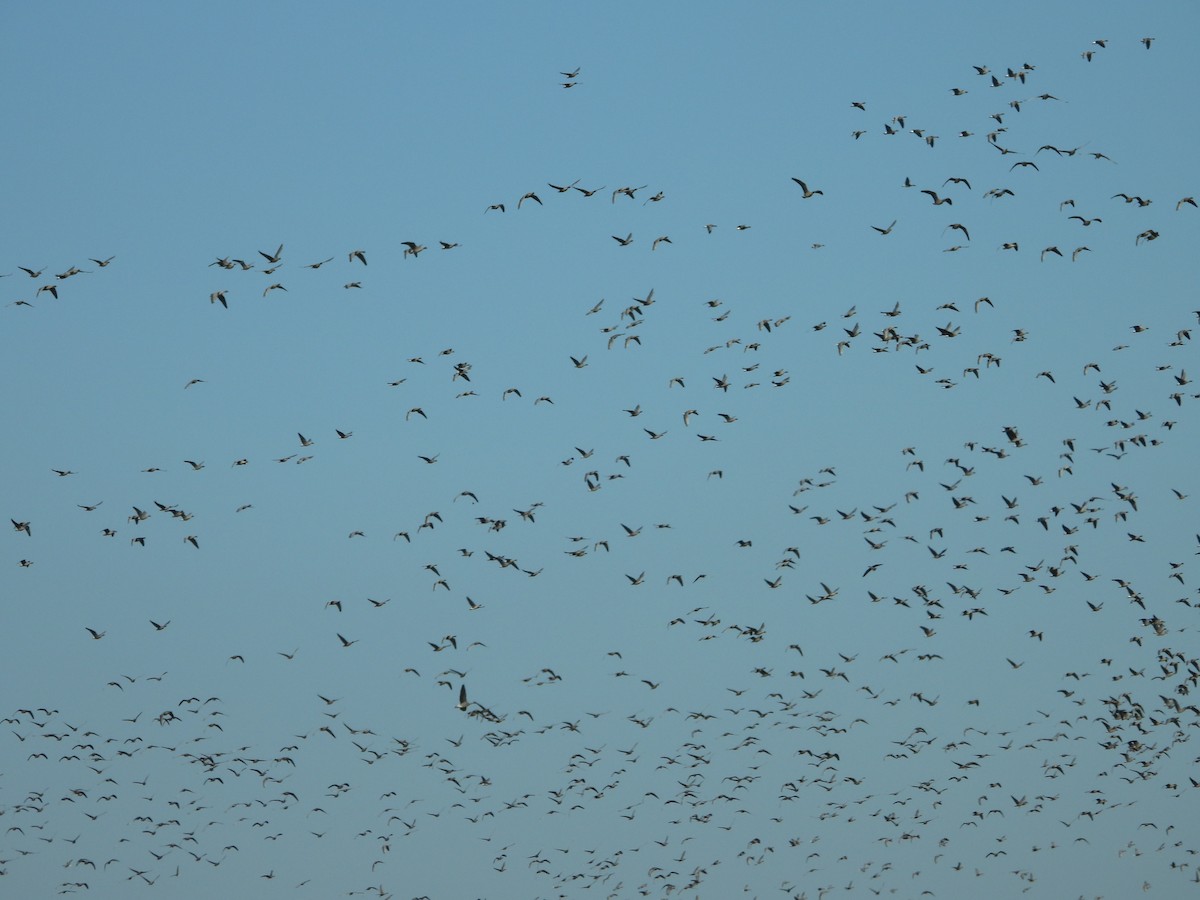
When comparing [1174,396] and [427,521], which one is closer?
[1174,396]

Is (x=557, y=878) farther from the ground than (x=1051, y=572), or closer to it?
closer to it

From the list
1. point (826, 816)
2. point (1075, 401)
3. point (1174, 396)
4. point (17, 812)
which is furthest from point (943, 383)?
point (17, 812)

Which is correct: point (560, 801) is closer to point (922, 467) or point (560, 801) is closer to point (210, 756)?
point (210, 756)

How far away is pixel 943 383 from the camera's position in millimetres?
77750

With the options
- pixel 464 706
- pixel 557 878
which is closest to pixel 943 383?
pixel 464 706

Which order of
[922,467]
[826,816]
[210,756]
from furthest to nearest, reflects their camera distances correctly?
1. [826,816]
2. [210,756]
3. [922,467]

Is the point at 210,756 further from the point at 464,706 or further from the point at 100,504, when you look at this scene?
the point at 464,706

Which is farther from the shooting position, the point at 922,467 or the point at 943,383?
the point at 922,467

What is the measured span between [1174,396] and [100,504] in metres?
47.2

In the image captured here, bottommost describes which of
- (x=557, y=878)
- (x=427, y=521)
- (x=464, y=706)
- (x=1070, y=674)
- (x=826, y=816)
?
(x=557, y=878)

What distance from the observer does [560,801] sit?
349 ft

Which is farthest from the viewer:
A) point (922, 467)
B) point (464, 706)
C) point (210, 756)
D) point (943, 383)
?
point (210, 756)

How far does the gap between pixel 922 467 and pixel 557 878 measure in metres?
44.1

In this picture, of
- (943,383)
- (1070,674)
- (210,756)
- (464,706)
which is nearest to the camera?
(464,706)
